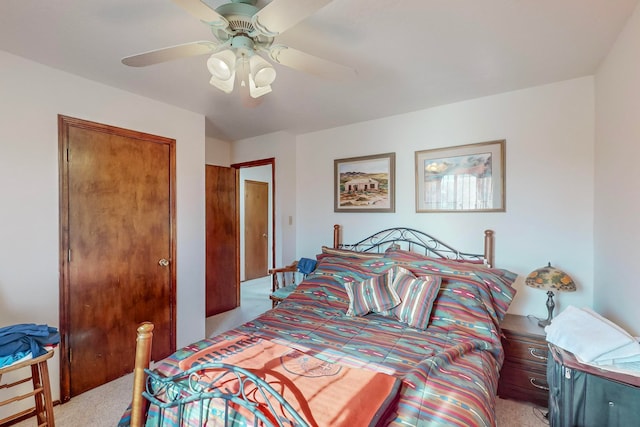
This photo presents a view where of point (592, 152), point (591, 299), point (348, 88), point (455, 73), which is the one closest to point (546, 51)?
point (455, 73)

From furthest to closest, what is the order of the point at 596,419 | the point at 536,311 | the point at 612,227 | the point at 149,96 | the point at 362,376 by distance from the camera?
the point at 149,96 < the point at 536,311 < the point at 612,227 < the point at 596,419 < the point at 362,376

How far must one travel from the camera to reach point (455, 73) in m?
2.25

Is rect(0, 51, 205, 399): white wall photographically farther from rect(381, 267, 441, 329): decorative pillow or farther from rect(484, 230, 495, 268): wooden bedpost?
rect(484, 230, 495, 268): wooden bedpost

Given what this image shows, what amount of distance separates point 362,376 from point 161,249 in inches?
93.8

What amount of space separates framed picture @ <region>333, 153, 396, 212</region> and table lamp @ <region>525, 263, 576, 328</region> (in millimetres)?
1371

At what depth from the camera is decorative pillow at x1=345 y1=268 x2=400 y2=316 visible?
221 centimetres

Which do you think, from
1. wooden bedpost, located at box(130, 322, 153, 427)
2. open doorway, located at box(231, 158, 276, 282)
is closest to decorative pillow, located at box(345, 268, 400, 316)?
wooden bedpost, located at box(130, 322, 153, 427)

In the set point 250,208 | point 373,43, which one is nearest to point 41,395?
point 373,43

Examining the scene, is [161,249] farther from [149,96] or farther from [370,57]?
[370,57]

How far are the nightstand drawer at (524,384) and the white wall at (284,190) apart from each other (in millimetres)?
2481

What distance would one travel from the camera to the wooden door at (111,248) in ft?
7.59

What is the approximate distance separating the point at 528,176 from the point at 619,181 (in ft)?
2.30

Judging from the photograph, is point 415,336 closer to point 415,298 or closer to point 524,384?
point 415,298

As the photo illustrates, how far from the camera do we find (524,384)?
2117 mm
